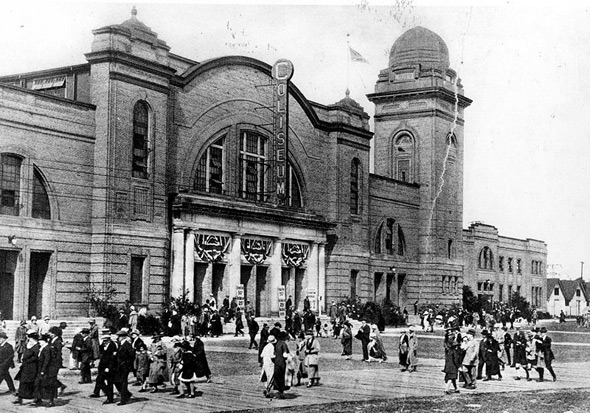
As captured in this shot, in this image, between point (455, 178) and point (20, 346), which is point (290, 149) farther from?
point (20, 346)

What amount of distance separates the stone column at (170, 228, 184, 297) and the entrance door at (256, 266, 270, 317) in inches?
301

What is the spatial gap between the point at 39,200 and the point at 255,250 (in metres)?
14.6

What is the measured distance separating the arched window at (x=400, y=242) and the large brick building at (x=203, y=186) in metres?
0.12

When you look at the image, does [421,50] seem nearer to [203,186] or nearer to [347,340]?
[203,186]

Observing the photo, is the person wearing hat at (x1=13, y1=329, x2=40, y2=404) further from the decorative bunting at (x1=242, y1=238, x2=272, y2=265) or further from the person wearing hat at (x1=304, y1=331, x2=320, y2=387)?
the decorative bunting at (x1=242, y1=238, x2=272, y2=265)

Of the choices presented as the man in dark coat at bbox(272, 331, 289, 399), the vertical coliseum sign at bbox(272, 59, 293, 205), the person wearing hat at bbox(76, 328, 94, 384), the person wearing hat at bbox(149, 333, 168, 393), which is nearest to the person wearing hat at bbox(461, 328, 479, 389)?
the man in dark coat at bbox(272, 331, 289, 399)

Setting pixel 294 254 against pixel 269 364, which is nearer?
pixel 269 364

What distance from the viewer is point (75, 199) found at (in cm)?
3825

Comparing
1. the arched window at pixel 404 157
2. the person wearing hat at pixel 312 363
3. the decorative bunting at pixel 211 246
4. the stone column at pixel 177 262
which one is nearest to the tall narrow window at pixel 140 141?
the stone column at pixel 177 262

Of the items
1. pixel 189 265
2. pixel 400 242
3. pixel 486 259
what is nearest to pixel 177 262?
pixel 189 265

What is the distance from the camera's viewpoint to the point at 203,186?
4575 centimetres

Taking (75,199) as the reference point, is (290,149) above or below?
above

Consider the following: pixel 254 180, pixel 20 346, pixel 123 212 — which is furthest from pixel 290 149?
pixel 20 346

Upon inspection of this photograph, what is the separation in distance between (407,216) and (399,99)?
9949 millimetres
